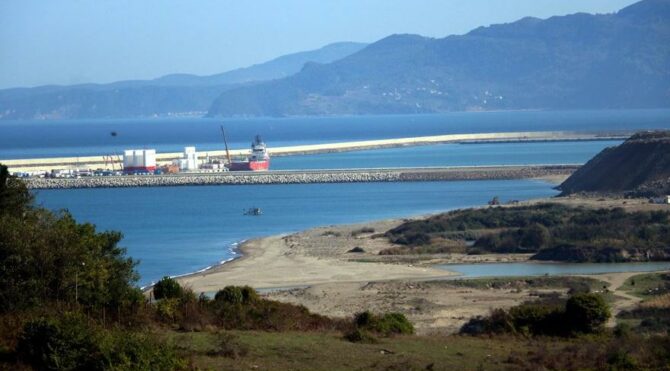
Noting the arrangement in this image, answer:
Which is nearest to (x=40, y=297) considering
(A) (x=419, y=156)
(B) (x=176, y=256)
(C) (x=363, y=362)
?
(C) (x=363, y=362)

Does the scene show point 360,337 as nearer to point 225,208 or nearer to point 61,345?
point 61,345

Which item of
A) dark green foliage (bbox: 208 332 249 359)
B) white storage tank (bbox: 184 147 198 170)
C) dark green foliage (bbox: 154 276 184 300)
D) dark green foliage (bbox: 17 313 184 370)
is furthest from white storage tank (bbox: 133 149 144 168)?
dark green foliage (bbox: 17 313 184 370)

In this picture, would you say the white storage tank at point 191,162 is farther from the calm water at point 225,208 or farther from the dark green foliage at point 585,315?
the dark green foliage at point 585,315

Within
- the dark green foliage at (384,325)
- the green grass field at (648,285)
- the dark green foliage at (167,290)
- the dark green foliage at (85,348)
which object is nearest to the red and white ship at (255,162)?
the green grass field at (648,285)

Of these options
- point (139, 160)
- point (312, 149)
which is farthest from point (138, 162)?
point (312, 149)

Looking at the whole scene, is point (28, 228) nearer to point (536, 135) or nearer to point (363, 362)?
point (363, 362)

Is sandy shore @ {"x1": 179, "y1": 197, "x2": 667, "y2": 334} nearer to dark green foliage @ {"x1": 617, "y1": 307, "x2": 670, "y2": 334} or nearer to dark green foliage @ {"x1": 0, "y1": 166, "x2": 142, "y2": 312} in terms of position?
dark green foliage @ {"x1": 617, "y1": 307, "x2": 670, "y2": 334}
